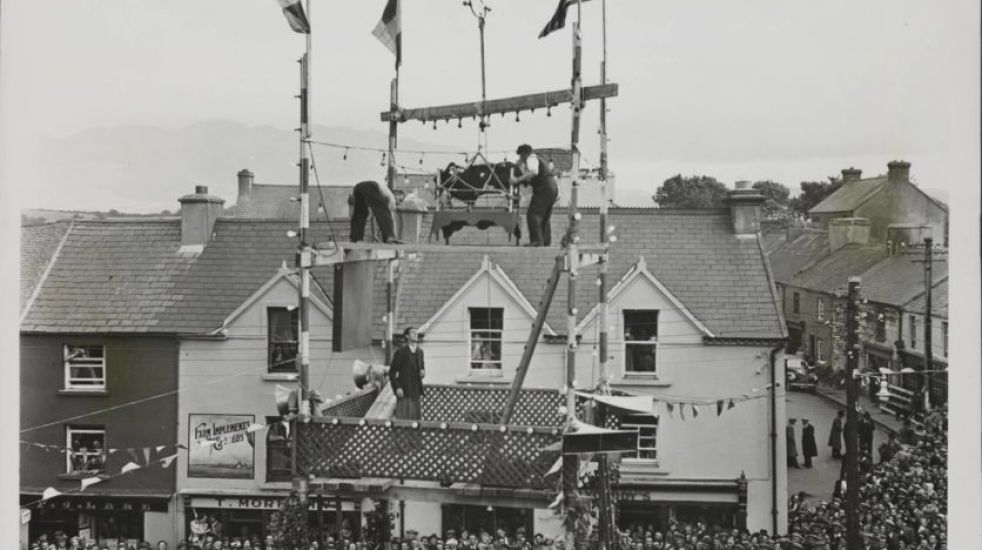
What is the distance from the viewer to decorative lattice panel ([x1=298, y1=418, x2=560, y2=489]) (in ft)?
→ 44.9

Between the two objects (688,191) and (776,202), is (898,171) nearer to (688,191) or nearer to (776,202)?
(776,202)

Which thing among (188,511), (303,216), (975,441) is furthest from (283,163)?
Answer: (975,441)

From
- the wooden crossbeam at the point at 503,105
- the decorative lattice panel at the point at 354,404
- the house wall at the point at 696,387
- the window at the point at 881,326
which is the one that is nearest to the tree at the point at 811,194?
the window at the point at 881,326

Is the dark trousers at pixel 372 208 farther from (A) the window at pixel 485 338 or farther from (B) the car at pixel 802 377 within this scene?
(B) the car at pixel 802 377

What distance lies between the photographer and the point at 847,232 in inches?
1264

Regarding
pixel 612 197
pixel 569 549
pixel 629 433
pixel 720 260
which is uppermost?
pixel 612 197

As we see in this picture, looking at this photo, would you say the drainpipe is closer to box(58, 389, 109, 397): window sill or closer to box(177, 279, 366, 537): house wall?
box(177, 279, 366, 537): house wall

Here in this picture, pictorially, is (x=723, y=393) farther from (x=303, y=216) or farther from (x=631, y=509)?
(x=303, y=216)

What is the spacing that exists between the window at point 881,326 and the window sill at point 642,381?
19.8 feet

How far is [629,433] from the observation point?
13.1 m

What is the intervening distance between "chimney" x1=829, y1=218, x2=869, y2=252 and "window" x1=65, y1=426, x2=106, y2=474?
79.3 ft

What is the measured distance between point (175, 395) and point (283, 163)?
2122cm

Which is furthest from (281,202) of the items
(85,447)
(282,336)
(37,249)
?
(85,447)

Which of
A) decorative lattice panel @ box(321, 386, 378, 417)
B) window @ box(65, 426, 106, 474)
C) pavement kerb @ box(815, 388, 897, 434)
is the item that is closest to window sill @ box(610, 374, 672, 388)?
pavement kerb @ box(815, 388, 897, 434)
